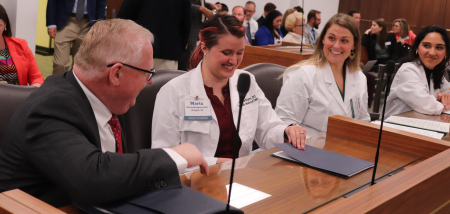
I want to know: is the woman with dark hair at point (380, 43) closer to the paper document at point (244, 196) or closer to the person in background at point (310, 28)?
the person in background at point (310, 28)

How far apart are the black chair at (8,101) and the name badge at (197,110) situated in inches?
25.3

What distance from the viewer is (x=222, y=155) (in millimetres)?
1914

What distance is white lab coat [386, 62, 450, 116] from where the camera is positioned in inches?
115

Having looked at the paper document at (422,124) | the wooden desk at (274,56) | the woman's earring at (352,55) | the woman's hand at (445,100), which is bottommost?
the paper document at (422,124)

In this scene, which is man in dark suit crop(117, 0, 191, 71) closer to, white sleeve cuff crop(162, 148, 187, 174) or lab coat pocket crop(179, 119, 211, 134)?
lab coat pocket crop(179, 119, 211, 134)

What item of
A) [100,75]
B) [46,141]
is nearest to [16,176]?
[46,141]

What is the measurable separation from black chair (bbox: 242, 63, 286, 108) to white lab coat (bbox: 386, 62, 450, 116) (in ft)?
3.30

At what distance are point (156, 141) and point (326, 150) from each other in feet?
2.31

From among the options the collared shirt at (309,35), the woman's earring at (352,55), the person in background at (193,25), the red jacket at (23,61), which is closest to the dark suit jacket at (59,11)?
the person in background at (193,25)

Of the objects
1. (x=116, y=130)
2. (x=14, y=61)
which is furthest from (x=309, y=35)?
(x=116, y=130)

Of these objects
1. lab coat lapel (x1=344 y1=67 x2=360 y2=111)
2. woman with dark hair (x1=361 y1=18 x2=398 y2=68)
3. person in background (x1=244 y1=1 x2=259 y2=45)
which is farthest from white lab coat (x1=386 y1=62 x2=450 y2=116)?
person in background (x1=244 y1=1 x2=259 y2=45)

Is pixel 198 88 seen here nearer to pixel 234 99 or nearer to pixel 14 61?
pixel 234 99

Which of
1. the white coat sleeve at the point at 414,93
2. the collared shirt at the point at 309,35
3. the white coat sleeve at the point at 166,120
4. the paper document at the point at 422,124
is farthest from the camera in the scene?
the collared shirt at the point at 309,35

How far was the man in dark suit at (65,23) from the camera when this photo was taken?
4512 mm
